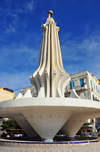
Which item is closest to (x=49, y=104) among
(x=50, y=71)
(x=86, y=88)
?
(x=50, y=71)

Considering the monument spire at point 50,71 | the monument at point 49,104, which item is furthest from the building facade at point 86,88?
the monument spire at point 50,71

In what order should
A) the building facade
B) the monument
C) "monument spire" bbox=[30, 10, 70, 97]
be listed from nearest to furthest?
the monument
"monument spire" bbox=[30, 10, 70, 97]
the building facade

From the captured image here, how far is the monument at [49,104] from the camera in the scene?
11.3m

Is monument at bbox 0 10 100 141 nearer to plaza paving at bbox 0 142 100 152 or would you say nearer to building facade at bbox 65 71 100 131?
plaza paving at bbox 0 142 100 152

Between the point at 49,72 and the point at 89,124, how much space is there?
20790 millimetres

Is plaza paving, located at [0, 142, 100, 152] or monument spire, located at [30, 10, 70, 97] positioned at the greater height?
monument spire, located at [30, 10, 70, 97]

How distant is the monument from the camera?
37.2 ft

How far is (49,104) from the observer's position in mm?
10969

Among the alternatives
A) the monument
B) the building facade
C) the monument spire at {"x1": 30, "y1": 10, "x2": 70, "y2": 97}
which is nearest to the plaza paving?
the monument

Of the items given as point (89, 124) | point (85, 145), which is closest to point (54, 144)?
point (85, 145)

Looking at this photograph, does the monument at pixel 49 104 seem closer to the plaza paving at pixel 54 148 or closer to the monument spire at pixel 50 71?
the monument spire at pixel 50 71

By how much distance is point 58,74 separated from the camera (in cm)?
1683

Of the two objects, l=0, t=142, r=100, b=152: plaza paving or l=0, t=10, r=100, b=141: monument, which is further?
l=0, t=10, r=100, b=141: monument

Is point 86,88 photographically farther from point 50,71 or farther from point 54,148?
point 54,148
